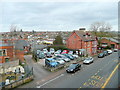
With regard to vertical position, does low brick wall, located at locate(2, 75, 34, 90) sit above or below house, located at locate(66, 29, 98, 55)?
below

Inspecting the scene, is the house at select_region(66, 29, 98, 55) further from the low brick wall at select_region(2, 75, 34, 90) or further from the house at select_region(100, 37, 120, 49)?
the low brick wall at select_region(2, 75, 34, 90)

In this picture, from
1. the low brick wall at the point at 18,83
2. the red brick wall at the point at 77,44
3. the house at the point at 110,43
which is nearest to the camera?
the low brick wall at the point at 18,83

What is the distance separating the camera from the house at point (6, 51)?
2669 cm

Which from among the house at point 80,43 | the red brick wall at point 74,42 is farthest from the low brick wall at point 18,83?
the red brick wall at point 74,42

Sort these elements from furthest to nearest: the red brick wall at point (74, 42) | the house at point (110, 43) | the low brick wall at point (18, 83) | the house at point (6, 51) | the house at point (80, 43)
→ 1. the house at point (110, 43)
2. the red brick wall at point (74, 42)
3. the house at point (80, 43)
4. the house at point (6, 51)
5. the low brick wall at point (18, 83)

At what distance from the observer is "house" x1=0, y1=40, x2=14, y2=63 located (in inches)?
1051

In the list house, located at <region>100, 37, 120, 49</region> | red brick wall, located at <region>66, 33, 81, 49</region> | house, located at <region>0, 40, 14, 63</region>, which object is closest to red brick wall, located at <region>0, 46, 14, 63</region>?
house, located at <region>0, 40, 14, 63</region>

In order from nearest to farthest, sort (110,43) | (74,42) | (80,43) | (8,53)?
(8,53)
(80,43)
(74,42)
(110,43)

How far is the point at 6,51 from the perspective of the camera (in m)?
27.3

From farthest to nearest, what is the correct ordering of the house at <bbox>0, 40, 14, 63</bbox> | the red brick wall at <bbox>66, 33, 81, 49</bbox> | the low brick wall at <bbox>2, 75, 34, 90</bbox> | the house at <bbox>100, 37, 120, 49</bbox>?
the house at <bbox>100, 37, 120, 49</bbox> < the red brick wall at <bbox>66, 33, 81, 49</bbox> < the house at <bbox>0, 40, 14, 63</bbox> < the low brick wall at <bbox>2, 75, 34, 90</bbox>

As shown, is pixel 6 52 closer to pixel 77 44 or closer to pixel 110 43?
pixel 77 44

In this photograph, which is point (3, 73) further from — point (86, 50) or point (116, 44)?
point (116, 44)

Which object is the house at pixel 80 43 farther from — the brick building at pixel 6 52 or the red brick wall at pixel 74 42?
the brick building at pixel 6 52

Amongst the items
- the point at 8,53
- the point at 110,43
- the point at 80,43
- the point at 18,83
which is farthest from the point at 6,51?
the point at 110,43
